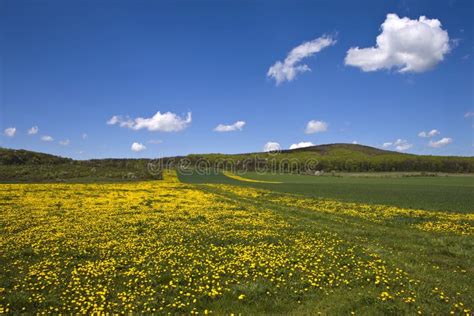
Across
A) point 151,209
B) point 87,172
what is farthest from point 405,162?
point 151,209

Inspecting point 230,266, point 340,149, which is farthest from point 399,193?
point 340,149

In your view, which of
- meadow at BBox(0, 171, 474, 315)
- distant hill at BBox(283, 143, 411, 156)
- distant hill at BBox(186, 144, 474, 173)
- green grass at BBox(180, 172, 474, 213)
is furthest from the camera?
distant hill at BBox(283, 143, 411, 156)

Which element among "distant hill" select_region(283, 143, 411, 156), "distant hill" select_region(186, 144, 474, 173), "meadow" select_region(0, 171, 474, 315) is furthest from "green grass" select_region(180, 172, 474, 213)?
"distant hill" select_region(283, 143, 411, 156)

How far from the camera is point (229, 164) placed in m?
156

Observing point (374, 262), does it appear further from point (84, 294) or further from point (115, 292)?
point (84, 294)

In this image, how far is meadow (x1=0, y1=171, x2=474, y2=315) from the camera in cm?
846

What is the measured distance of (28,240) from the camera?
14.4 metres

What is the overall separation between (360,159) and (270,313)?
151 m

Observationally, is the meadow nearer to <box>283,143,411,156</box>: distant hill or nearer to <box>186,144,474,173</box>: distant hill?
<box>186,144,474,173</box>: distant hill

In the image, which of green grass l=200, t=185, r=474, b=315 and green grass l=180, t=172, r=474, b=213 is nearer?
green grass l=200, t=185, r=474, b=315

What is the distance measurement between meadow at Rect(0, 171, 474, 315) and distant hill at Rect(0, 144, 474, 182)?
5222 cm

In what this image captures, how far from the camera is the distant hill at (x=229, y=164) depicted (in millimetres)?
67250

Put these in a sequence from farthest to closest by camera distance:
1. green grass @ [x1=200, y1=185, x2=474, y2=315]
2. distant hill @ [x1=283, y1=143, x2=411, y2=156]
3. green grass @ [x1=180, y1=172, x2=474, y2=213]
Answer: distant hill @ [x1=283, y1=143, x2=411, y2=156] → green grass @ [x1=180, y1=172, x2=474, y2=213] → green grass @ [x1=200, y1=185, x2=474, y2=315]

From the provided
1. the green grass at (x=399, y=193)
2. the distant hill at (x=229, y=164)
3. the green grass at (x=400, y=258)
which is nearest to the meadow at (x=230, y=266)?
the green grass at (x=400, y=258)
